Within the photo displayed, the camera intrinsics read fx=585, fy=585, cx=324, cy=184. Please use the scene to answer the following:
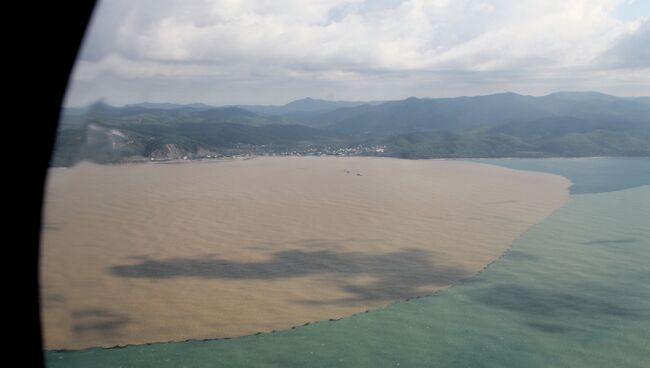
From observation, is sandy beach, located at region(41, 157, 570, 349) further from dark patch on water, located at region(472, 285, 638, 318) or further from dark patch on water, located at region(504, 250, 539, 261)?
dark patch on water, located at region(472, 285, 638, 318)

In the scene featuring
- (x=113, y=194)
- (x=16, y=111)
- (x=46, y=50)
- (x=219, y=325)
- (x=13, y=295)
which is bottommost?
(x=219, y=325)

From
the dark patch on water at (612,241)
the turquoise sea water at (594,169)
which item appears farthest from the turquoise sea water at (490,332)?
the turquoise sea water at (594,169)

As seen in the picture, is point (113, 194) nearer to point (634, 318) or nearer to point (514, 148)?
point (634, 318)

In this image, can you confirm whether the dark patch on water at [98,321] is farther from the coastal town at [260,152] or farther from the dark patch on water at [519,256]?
the coastal town at [260,152]

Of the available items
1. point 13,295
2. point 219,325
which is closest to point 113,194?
point 219,325

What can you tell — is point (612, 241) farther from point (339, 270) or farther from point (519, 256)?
point (339, 270)

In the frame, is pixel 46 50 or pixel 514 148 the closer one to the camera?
pixel 46 50
